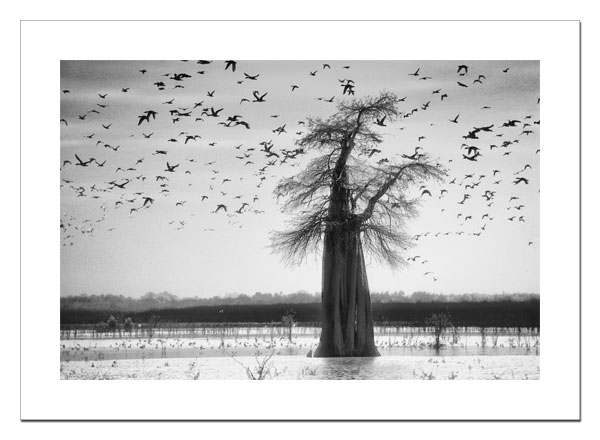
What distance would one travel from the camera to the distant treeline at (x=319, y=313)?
23.5 feet

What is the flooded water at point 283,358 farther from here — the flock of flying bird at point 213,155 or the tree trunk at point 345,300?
the flock of flying bird at point 213,155

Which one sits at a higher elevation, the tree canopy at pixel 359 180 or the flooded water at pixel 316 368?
the tree canopy at pixel 359 180

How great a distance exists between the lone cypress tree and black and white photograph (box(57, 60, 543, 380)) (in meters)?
0.01

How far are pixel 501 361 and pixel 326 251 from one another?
1717mm

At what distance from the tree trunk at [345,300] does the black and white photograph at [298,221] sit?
1 centimetres

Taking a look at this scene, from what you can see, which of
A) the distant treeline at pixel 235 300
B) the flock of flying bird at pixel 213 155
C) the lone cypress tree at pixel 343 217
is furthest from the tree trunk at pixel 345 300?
the flock of flying bird at pixel 213 155

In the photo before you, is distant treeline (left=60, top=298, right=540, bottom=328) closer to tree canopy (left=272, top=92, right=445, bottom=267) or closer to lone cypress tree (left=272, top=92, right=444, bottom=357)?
lone cypress tree (left=272, top=92, right=444, bottom=357)

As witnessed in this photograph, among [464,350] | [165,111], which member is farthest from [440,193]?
[165,111]

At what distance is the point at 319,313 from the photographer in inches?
289

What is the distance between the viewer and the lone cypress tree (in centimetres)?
730

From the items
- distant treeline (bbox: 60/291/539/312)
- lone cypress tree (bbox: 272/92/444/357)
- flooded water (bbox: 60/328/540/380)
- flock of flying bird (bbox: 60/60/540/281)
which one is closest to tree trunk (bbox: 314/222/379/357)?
lone cypress tree (bbox: 272/92/444/357)

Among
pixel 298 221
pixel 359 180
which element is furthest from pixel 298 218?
pixel 359 180
